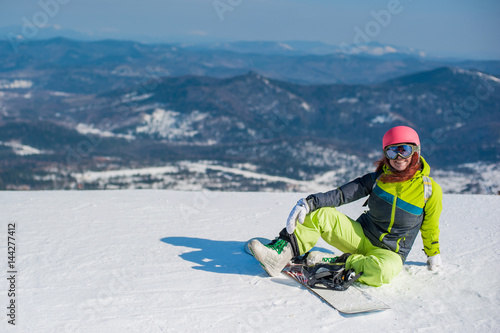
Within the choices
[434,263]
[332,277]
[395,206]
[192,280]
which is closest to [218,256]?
[192,280]

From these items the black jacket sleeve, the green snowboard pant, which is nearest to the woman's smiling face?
the black jacket sleeve

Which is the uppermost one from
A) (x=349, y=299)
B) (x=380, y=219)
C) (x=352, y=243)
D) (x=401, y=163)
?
(x=401, y=163)

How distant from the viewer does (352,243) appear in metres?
4.80

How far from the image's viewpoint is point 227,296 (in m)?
4.36

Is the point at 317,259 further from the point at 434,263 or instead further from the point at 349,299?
the point at 434,263

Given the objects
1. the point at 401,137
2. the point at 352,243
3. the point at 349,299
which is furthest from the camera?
the point at 352,243

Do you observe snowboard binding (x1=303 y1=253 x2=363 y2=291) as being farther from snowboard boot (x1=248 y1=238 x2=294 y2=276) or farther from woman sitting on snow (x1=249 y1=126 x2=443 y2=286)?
snowboard boot (x1=248 y1=238 x2=294 y2=276)

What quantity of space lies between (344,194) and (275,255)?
111 cm

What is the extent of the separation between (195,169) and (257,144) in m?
47.5

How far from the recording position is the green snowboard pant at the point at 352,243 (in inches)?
173

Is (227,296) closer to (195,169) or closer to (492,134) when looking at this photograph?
(195,169)

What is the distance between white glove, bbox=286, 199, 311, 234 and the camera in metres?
4.42

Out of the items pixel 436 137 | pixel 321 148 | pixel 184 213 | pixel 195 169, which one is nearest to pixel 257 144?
pixel 321 148

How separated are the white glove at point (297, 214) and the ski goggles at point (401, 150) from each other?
1.14m
